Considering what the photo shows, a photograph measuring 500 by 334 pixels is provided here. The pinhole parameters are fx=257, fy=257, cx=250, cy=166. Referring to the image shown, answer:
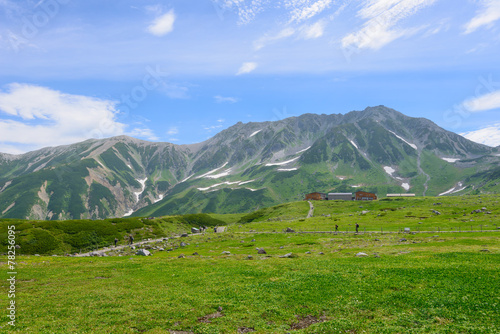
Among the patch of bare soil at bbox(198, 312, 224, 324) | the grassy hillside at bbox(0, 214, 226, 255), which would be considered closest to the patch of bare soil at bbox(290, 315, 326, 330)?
the patch of bare soil at bbox(198, 312, 224, 324)

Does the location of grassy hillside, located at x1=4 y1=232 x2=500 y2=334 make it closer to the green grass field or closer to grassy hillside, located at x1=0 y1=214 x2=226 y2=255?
the green grass field

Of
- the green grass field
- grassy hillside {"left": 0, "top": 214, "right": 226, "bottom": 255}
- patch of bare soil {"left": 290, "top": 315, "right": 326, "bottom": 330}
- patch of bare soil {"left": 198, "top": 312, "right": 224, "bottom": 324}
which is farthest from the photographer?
grassy hillside {"left": 0, "top": 214, "right": 226, "bottom": 255}

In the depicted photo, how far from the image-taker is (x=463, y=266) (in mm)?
30047

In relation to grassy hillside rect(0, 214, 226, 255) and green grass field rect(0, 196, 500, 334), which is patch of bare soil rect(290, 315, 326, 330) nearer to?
green grass field rect(0, 196, 500, 334)

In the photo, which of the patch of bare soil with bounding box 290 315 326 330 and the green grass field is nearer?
the green grass field

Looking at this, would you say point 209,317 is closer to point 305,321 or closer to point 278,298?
point 278,298

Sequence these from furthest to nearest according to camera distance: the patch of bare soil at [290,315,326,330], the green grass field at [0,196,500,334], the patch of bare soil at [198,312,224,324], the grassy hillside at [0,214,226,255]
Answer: the grassy hillside at [0,214,226,255] → the patch of bare soil at [198,312,224,324] → the patch of bare soil at [290,315,326,330] → the green grass field at [0,196,500,334]

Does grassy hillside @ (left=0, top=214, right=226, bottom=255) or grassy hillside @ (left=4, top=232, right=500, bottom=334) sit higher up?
grassy hillside @ (left=4, top=232, right=500, bottom=334)

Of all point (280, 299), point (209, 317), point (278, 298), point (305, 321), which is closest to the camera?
point (305, 321)

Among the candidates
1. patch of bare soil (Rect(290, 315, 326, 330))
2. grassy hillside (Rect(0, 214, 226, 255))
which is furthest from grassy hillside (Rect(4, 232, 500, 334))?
grassy hillside (Rect(0, 214, 226, 255))

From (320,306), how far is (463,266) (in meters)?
20.2

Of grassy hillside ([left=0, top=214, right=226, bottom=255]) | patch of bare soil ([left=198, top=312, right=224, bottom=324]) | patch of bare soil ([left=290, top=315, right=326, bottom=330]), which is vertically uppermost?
patch of bare soil ([left=290, top=315, right=326, bottom=330])

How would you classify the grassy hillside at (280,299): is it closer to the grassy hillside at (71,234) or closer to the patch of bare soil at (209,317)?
the patch of bare soil at (209,317)

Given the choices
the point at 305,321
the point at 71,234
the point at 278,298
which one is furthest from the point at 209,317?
the point at 71,234
